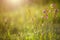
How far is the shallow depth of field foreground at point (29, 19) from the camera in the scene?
1.79 m

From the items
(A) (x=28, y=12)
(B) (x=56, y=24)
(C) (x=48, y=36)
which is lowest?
(C) (x=48, y=36)

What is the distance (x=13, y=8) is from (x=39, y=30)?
1.57 ft

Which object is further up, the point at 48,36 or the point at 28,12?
the point at 28,12

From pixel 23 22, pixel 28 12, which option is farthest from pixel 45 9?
pixel 23 22

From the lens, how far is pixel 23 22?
72.3 inches

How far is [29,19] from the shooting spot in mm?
1833

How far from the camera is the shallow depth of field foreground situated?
179 cm

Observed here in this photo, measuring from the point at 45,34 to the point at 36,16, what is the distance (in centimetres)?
28

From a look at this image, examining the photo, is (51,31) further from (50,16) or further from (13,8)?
(13,8)

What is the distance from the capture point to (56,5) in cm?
185

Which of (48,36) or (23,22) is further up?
(23,22)

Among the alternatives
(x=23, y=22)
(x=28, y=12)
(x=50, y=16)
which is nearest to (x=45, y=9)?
(x=50, y=16)

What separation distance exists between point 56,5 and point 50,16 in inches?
7.1

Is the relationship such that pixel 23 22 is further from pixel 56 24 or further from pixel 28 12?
pixel 56 24
